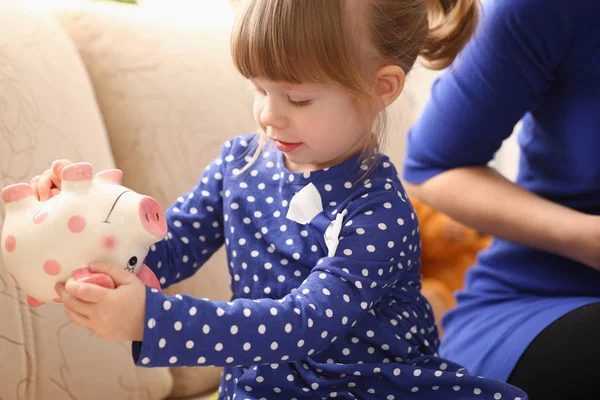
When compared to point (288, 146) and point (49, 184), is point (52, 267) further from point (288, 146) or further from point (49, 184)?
point (288, 146)

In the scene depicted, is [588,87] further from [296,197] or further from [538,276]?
[296,197]

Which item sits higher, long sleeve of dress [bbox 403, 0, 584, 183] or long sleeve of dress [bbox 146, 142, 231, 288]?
long sleeve of dress [bbox 403, 0, 584, 183]

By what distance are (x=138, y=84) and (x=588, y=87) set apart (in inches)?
27.9

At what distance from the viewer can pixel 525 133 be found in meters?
1.15

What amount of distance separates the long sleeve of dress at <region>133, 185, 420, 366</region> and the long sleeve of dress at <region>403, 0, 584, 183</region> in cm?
27

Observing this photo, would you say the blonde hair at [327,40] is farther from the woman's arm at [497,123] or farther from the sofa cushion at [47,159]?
the sofa cushion at [47,159]

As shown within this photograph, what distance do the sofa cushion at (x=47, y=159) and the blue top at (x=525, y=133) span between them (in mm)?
494

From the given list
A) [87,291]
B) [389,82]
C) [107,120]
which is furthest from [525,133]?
[87,291]

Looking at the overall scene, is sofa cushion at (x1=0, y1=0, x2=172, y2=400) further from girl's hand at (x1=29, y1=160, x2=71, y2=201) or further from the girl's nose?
the girl's nose

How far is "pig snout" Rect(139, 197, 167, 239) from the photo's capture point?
674 mm

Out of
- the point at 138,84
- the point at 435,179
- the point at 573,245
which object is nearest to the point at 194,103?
the point at 138,84

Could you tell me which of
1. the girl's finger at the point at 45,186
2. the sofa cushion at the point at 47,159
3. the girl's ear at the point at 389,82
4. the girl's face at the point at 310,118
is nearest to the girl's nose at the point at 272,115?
the girl's face at the point at 310,118

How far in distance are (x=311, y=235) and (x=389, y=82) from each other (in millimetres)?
204

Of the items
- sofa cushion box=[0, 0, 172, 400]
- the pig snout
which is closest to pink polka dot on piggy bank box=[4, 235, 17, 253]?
the pig snout
